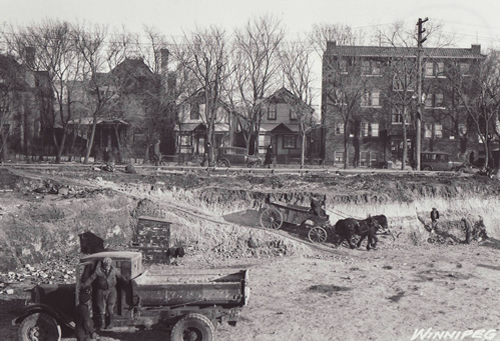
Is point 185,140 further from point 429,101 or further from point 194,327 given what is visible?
point 194,327

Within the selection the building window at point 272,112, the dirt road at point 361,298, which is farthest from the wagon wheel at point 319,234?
the building window at point 272,112

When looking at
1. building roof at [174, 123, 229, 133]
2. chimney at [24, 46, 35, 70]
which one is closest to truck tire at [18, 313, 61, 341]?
chimney at [24, 46, 35, 70]

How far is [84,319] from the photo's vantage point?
30.2ft

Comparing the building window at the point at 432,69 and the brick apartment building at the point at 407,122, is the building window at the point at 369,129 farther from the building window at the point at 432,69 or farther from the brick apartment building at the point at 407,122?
the building window at the point at 432,69

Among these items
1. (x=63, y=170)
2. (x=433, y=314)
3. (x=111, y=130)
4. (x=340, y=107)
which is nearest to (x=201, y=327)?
(x=433, y=314)

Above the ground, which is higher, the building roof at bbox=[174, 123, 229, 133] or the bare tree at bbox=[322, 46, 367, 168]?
the bare tree at bbox=[322, 46, 367, 168]

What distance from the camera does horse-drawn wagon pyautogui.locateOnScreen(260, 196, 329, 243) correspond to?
20.4 metres

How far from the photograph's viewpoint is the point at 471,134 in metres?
51.2

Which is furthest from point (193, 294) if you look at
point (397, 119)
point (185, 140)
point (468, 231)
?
point (397, 119)

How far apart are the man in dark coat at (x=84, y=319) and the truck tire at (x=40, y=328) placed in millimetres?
523

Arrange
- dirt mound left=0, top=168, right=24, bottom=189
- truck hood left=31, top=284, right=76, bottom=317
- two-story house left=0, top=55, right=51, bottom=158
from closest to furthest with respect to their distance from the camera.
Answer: truck hood left=31, top=284, right=76, bottom=317, dirt mound left=0, top=168, right=24, bottom=189, two-story house left=0, top=55, right=51, bottom=158

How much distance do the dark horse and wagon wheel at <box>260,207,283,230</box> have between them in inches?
95.2

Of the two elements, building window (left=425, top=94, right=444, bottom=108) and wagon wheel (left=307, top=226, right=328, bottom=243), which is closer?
wagon wheel (left=307, top=226, right=328, bottom=243)

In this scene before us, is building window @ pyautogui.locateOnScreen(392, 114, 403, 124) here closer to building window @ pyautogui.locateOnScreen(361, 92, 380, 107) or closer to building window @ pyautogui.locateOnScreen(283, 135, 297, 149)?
building window @ pyautogui.locateOnScreen(361, 92, 380, 107)
